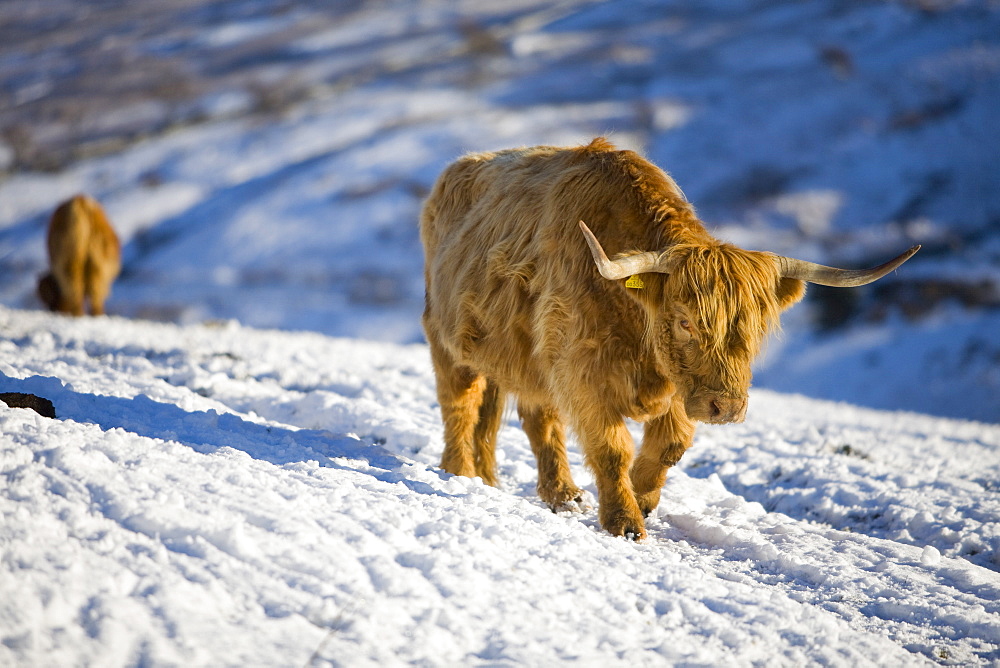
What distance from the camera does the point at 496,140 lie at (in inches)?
1524

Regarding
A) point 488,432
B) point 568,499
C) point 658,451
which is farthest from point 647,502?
point 488,432

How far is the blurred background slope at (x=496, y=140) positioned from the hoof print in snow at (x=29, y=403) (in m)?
22.8

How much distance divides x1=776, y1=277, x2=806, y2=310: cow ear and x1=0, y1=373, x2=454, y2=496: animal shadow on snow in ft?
7.38

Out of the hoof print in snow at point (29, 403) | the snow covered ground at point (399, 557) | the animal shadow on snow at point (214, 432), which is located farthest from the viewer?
the animal shadow on snow at point (214, 432)

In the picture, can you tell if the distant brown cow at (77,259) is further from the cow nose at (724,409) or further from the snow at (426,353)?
the cow nose at (724,409)

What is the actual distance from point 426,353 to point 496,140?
2817 cm

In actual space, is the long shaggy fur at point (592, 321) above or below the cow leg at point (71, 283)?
above

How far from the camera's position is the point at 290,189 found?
38156 mm

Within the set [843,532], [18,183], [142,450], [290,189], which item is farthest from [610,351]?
[18,183]

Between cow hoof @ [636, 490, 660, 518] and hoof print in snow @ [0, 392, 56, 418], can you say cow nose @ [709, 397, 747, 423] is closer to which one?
cow hoof @ [636, 490, 660, 518]

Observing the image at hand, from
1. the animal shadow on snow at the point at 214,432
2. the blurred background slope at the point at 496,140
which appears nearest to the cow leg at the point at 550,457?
the animal shadow on snow at the point at 214,432

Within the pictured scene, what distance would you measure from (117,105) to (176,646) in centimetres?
4937

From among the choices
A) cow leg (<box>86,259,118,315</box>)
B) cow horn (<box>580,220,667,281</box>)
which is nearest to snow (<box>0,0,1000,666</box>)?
cow horn (<box>580,220,667,281</box>)

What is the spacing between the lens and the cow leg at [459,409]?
19.4 feet
